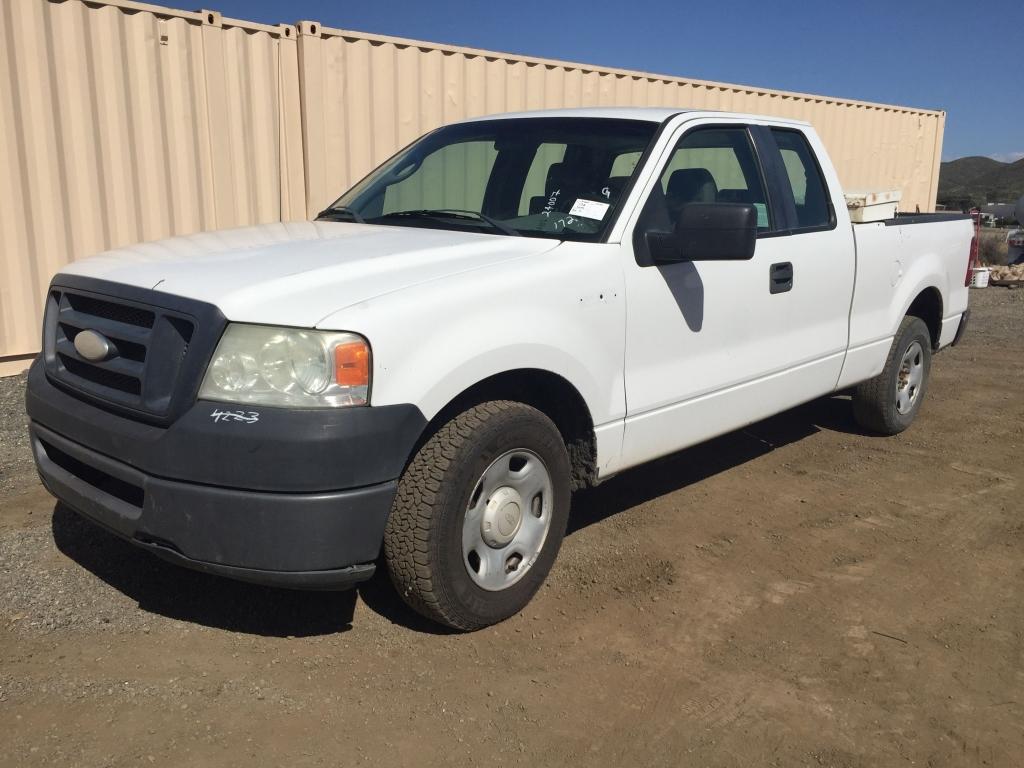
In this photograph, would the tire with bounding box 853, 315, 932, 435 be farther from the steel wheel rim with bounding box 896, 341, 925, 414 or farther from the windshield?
the windshield

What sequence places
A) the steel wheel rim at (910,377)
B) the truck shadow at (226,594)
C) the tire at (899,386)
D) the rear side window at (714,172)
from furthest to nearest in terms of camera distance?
the steel wheel rim at (910,377), the tire at (899,386), the rear side window at (714,172), the truck shadow at (226,594)

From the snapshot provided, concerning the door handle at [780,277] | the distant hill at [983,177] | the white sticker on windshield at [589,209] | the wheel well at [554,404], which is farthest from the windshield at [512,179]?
the distant hill at [983,177]

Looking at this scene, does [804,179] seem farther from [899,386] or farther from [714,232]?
[899,386]

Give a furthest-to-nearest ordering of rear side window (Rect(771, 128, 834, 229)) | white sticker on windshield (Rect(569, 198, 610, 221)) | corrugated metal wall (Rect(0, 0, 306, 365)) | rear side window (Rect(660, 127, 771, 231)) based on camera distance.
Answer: corrugated metal wall (Rect(0, 0, 306, 365)) < rear side window (Rect(771, 128, 834, 229)) < rear side window (Rect(660, 127, 771, 231)) < white sticker on windshield (Rect(569, 198, 610, 221))

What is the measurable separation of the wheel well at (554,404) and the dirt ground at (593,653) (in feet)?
1.73

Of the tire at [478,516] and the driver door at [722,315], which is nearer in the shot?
the tire at [478,516]

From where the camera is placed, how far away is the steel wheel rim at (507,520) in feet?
11.0

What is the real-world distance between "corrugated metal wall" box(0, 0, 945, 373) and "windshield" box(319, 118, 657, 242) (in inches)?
140

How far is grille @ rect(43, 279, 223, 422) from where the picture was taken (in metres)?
2.88

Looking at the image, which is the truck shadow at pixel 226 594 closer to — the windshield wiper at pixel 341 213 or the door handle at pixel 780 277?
the door handle at pixel 780 277

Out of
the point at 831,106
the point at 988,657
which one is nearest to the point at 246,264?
the point at 988,657

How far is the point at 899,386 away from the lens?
6113 millimetres

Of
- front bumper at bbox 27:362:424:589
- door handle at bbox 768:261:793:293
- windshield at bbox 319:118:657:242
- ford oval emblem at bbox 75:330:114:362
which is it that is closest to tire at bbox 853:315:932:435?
door handle at bbox 768:261:793:293

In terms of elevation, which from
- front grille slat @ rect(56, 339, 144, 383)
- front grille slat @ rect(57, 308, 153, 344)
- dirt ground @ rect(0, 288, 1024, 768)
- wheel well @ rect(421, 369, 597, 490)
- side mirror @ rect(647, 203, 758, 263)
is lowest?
dirt ground @ rect(0, 288, 1024, 768)
